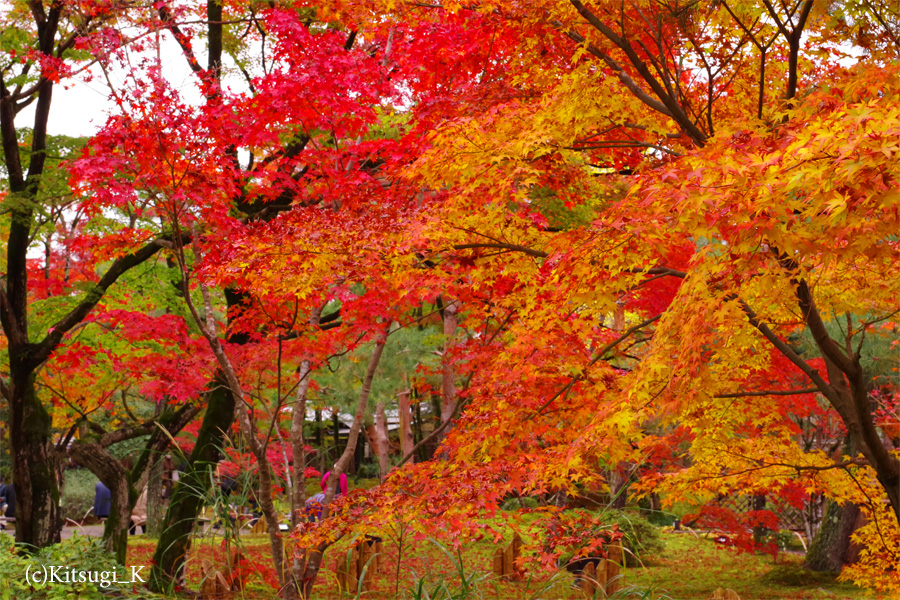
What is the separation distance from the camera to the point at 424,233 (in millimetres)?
5113

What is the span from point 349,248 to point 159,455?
671 centimetres

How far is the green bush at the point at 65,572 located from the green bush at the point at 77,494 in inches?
524

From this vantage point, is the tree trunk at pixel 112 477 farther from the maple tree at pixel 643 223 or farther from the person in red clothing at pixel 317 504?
the maple tree at pixel 643 223

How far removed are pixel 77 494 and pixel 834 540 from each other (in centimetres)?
1862

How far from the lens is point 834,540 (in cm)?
1095

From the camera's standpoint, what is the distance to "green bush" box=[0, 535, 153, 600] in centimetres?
616

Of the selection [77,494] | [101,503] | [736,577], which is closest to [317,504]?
[736,577]

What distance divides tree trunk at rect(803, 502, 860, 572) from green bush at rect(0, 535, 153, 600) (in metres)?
9.66

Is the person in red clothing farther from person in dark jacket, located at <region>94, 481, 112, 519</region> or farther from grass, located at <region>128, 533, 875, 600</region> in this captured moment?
person in dark jacket, located at <region>94, 481, 112, 519</region>

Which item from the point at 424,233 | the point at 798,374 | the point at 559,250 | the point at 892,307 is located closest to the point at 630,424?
the point at 559,250

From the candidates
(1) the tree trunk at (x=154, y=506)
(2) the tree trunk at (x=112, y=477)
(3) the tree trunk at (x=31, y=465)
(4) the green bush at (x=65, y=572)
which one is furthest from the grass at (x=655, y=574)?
(1) the tree trunk at (x=154, y=506)

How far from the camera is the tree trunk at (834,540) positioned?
1090 centimetres

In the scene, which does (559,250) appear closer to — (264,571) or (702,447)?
(702,447)

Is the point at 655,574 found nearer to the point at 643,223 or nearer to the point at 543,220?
the point at 543,220
